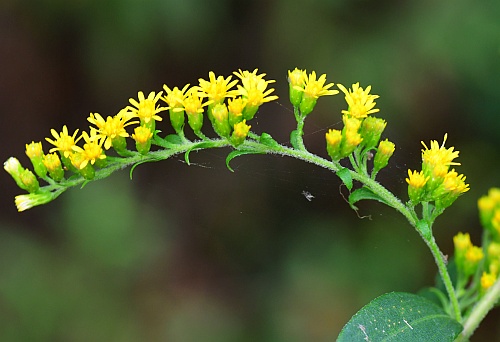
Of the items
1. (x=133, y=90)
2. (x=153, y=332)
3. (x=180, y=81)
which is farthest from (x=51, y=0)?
(x=153, y=332)

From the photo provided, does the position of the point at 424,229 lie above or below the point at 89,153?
below

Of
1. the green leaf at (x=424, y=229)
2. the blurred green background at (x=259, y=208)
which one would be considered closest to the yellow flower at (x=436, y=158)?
the green leaf at (x=424, y=229)

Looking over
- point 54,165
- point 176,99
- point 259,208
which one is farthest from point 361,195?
point 259,208

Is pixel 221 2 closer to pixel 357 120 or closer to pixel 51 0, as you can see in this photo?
pixel 51 0

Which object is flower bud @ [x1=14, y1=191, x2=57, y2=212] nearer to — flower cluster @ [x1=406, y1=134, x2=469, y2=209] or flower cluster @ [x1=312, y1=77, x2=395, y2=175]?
flower cluster @ [x1=312, y1=77, x2=395, y2=175]

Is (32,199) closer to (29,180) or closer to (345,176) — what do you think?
(29,180)
